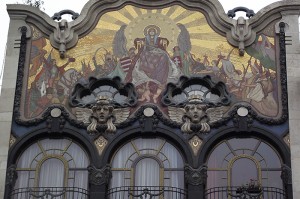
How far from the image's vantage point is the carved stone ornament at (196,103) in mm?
27344

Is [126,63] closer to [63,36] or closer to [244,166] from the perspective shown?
[63,36]

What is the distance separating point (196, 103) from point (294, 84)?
3362 mm

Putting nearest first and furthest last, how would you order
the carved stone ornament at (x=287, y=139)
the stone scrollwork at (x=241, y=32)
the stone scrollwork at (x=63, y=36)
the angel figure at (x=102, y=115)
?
the carved stone ornament at (x=287, y=139)
the angel figure at (x=102, y=115)
the stone scrollwork at (x=241, y=32)
the stone scrollwork at (x=63, y=36)

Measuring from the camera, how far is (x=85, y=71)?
94.3ft

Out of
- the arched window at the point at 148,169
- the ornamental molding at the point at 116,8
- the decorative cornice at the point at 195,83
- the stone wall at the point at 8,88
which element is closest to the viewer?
the arched window at the point at 148,169

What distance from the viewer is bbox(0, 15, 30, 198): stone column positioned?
88.5ft

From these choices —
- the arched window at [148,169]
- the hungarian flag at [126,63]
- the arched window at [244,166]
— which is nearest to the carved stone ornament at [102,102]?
the hungarian flag at [126,63]

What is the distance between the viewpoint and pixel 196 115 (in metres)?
27.4

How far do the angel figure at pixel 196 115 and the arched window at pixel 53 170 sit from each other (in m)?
3.37

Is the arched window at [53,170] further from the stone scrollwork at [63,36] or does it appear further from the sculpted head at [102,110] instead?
the stone scrollwork at [63,36]

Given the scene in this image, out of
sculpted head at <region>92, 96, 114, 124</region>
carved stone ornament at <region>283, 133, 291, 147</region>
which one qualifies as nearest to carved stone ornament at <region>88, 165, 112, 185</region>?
sculpted head at <region>92, 96, 114, 124</region>

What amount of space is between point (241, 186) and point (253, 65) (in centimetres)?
464

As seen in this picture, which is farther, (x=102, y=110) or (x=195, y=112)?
(x=102, y=110)

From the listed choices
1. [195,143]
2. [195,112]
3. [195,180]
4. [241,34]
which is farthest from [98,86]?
[241,34]
